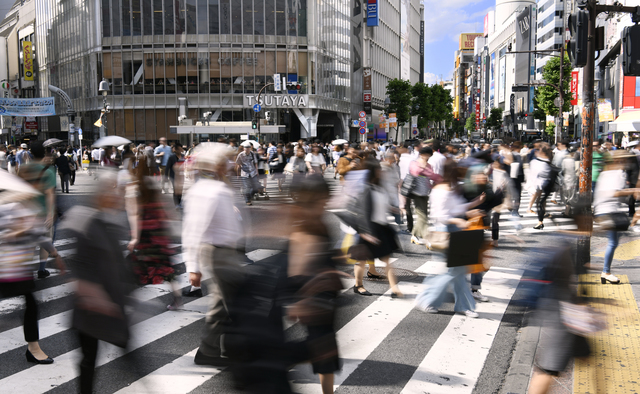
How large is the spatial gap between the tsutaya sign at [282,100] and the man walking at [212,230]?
150 ft

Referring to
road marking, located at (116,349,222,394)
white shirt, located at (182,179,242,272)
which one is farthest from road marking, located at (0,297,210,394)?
white shirt, located at (182,179,242,272)

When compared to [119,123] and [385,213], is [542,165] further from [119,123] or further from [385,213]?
[119,123]

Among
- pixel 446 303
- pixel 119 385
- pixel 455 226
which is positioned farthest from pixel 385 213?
pixel 119 385

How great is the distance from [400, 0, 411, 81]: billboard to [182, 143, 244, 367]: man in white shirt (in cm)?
9965

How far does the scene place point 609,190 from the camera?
7238 mm

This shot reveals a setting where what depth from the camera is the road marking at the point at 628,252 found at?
10.1 metres

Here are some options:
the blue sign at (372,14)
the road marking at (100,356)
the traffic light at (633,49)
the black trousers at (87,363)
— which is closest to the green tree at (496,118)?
the blue sign at (372,14)

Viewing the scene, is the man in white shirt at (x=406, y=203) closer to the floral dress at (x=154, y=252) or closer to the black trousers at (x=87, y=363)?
the floral dress at (x=154, y=252)

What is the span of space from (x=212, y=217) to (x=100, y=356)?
6.19 feet

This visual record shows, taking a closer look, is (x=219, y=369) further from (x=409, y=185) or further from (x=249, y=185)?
(x=249, y=185)

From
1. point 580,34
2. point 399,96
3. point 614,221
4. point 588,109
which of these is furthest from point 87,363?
point 399,96

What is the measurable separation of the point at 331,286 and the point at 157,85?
4971 cm

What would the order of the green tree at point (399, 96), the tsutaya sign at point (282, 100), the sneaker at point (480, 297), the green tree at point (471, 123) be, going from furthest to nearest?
the green tree at point (471, 123) < the green tree at point (399, 96) < the tsutaya sign at point (282, 100) < the sneaker at point (480, 297)

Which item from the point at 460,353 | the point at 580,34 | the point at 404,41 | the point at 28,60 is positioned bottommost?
the point at 460,353
